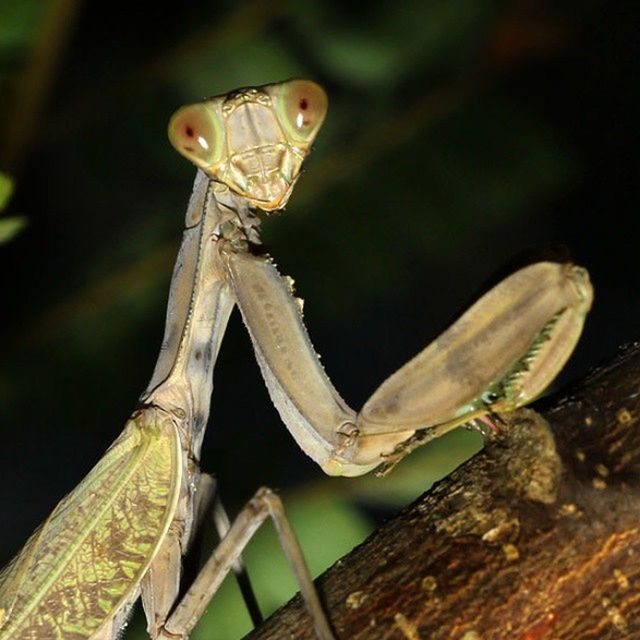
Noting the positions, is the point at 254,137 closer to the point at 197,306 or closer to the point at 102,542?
the point at 197,306

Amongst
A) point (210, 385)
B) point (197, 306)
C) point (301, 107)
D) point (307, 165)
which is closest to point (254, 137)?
point (301, 107)

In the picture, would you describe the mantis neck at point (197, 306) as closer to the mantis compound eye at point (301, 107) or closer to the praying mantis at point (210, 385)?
the praying mantis at point (210, 385)

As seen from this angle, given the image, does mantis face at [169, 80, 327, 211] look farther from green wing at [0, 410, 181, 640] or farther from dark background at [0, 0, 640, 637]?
dark background at [0, 0, 640, 637]

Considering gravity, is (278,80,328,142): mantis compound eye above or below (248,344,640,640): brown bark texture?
above

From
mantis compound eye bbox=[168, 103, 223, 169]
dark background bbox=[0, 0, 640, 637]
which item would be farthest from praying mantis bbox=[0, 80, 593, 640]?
dark background bbox=[0, 0, 640, 637]

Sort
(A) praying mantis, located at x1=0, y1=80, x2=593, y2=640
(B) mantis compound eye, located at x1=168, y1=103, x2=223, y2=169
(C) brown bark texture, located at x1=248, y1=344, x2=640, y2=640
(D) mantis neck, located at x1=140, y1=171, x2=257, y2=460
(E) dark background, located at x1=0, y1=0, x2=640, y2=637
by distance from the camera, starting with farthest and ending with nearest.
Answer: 1. (E) dark background, located at x1=0, y1=0, x2=640, y2=637
2. (D) mantis neck, located at x1=140, y1=171, x2=257, y2=460
3. (B) mantis compound eye, located at x1=168, y1=103, x2=223, y2=169
4. (A) praying mantis, located at x1=0, y1=80, x2=593, y2=640
5. (C) brown bark texture, located at x1=248, y1=344, x2=640, y2=640

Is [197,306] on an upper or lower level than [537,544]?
upper
